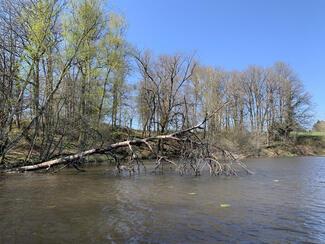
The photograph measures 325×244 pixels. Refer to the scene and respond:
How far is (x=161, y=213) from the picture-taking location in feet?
34.3

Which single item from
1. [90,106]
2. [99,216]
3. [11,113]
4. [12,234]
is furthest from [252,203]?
[90,106]

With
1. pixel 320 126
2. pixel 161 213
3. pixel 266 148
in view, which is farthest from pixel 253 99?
pixel 161 213

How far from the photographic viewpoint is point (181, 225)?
8.95 m

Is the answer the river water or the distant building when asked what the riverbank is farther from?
the river water

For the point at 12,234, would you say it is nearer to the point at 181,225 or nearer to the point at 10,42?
the point at 181,225

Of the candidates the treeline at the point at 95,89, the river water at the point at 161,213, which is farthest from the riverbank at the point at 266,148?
the river water at the point at 161,213

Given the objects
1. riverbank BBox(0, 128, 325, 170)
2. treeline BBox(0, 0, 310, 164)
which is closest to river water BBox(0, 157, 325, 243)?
treeline BBox(0, 0, 310, 164)

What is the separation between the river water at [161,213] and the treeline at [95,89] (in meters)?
7.88

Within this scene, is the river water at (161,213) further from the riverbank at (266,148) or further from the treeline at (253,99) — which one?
the treeline at (253,99)

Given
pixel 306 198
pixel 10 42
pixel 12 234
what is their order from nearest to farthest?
1. pixel 12 234
2. pixel 306 198
3. pixel 10 42

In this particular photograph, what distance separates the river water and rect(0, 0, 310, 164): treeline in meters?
7.88

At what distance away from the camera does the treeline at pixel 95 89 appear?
2278 cm

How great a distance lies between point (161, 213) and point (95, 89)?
99.7 feet

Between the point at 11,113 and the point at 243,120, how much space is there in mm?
50370
